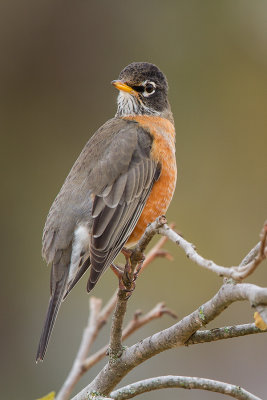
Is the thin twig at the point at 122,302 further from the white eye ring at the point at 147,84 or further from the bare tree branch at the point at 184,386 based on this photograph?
the white eye ring at the point at 147,84

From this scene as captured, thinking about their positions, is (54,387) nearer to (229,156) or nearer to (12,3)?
(229,156)

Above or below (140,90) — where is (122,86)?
below

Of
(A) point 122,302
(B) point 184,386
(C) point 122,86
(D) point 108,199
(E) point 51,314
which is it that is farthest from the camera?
(C) point 122,86

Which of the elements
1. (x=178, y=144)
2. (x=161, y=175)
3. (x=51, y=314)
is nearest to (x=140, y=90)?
(x=161, y=175)

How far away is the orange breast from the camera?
15.3 feet

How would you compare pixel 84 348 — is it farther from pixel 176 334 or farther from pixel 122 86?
pixel 122 86

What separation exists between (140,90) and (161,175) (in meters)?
1.08

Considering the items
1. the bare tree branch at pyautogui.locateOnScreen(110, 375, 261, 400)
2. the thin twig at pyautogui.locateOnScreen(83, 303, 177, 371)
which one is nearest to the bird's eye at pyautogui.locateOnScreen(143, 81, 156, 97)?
the thin twig at pyautogui.locateOnScreen(83, 303, 177, 371)

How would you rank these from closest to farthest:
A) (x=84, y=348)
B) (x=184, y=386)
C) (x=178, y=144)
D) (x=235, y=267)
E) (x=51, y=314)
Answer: (x=235, y=267) → (x=184, y=386) → (x=84, y=348) → (x=51, y=314) → (x=178, y=144)

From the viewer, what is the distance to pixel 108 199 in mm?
4531

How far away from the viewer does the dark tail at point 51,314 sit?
375cm

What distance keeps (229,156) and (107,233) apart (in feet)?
10.6

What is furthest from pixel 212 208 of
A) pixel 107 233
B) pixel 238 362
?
pixel 107 233

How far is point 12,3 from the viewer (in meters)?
7.72
